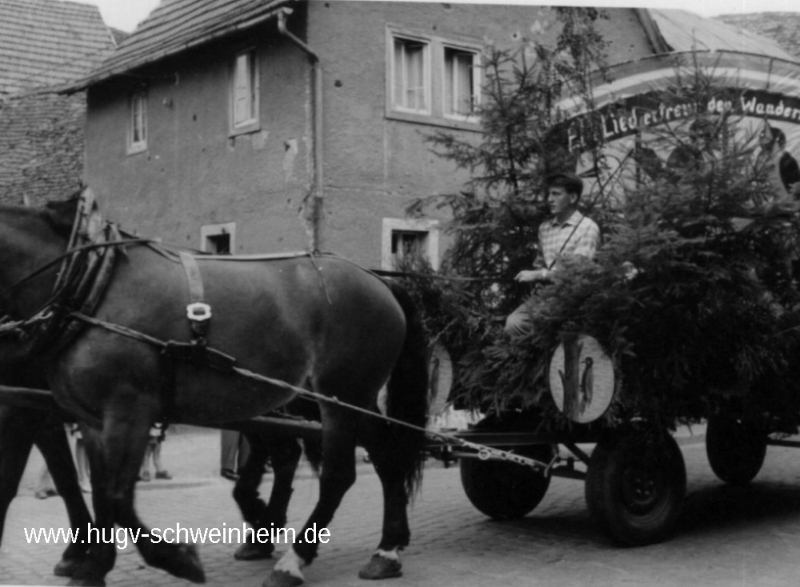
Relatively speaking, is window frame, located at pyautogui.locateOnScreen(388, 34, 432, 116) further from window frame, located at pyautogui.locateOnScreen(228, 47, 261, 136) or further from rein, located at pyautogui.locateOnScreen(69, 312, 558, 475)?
rein, located at pyautogui.locateOnScreen(69, 312, 558, 475)

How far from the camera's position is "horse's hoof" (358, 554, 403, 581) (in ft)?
15.9

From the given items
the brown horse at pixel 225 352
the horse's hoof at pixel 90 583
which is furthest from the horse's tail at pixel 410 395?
the horse's hoof at pixel 90 583

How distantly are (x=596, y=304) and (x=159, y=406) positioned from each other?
7.15ft

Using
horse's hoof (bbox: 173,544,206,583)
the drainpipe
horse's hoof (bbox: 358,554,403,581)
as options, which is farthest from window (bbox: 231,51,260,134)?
horse's hoof (bbox: 173,544,206,583)

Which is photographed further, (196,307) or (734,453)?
(734,453)

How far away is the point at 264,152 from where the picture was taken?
12.1 meters

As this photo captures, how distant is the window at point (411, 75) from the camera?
39.3 feet

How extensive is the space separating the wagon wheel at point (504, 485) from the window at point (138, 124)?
951 cm

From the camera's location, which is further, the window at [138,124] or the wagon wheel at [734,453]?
the window at [138,124]

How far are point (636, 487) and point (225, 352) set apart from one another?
239 centimetres

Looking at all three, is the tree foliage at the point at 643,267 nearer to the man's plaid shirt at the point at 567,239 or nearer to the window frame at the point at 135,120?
the man's plaid shirt at the point at 567,239

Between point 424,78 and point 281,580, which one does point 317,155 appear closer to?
point 424,78

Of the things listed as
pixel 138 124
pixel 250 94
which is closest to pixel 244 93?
pixel 250 94

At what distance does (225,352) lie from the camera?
4.45 metres
